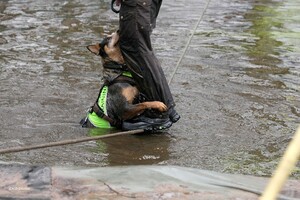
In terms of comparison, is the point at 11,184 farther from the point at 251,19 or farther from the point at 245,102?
the point at 251,19

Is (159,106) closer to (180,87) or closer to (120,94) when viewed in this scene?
(120,94)

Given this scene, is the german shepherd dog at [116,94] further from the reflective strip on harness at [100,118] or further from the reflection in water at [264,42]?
the reflection in water at [264,42]

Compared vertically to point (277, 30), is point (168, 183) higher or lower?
higher

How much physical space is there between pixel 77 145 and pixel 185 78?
2.80m

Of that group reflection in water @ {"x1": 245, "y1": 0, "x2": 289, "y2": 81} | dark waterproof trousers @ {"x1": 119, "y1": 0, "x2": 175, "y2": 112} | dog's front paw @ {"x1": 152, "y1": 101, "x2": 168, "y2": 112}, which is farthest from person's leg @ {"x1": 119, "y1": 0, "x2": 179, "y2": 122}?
reflection in water @ {"x1": 245, "y1": 0, "x2": 289, "y2": 81}

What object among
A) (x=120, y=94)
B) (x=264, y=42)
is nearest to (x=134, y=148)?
(x=120, y=94)

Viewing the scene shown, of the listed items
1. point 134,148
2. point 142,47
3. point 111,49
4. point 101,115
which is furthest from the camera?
point 101,115

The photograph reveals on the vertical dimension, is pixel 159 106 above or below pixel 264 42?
above

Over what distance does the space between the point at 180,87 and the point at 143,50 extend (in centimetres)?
193

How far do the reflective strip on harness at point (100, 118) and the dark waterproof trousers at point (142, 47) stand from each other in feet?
1.39

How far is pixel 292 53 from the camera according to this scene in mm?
9469

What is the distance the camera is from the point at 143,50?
18.7ft

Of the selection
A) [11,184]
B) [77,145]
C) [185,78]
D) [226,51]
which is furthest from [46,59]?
[11,184]

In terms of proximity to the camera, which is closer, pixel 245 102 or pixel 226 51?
pixel 245 102
